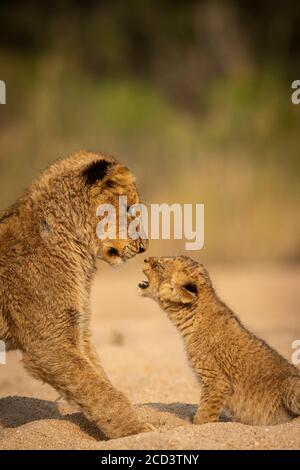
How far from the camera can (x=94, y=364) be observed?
7.16 meters

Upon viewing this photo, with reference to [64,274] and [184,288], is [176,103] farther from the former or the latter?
[64,274]

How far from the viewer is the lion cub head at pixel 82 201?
7.13 metres

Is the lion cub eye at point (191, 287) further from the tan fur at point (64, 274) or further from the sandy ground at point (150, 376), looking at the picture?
the sandy ground at point (150, 376)

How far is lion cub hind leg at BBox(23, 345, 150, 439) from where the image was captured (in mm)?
6598

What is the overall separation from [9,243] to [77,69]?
21.1 m

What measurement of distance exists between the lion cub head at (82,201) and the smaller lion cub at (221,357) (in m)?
0.50

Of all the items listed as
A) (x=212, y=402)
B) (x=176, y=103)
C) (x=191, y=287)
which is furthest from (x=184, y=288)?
(x=176, y=103)

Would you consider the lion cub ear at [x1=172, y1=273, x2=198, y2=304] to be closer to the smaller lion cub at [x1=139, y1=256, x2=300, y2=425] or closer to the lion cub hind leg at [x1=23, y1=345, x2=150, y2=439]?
the smaller lion cub at [x1=139, y1=256, x2=300, y2=425]

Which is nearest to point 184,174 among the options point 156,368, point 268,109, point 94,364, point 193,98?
point 268,109

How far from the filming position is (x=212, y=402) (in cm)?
693

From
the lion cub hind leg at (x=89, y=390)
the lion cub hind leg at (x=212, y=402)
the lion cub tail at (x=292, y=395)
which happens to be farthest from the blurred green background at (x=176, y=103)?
the lion cub hind leg at (x=89, y=390)

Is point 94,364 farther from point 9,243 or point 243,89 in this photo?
point 243,89

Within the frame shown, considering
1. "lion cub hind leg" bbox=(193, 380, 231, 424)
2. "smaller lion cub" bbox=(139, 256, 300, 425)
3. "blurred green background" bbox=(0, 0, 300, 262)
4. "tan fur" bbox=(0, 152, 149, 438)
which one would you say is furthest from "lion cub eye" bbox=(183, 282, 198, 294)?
"blurred green background" bbox=(0, 0, 300, 262)

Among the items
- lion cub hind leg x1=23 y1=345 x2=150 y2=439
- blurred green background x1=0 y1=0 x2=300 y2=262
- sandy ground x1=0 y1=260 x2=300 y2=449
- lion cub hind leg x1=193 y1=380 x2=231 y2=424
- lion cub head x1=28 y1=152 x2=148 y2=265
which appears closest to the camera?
sandy ground x1=0 y1=260 x2=300 y2=449
